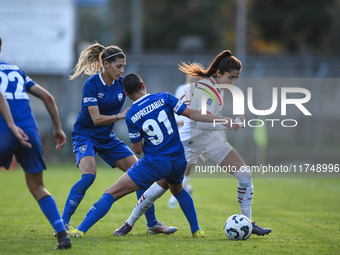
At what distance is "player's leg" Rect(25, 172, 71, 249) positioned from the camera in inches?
174

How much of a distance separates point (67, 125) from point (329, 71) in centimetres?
1192

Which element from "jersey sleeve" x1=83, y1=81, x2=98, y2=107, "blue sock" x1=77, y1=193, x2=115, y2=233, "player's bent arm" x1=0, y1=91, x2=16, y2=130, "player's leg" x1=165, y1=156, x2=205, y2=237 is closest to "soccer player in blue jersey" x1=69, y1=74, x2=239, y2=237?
"blue sock" x1=77, y1=193, x2=115, y2=233

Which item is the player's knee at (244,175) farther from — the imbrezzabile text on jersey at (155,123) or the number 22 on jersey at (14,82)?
the number 22 on jersey at (14,82)

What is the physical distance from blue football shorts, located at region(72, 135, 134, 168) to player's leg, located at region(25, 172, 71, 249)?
3.49ft

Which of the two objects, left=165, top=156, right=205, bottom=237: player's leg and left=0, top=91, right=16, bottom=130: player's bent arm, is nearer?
left=0, top=91, right=16, bottom=130: player's bent arm

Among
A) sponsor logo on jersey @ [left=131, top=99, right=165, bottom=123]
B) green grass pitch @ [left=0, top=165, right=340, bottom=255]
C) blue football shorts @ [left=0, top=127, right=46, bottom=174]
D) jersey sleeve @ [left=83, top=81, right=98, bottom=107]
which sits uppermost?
jersey sleeve @ [left=83, top=81, right=98, bottom=107]

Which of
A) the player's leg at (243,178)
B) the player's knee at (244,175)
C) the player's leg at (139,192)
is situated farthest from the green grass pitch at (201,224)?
the player's knee at (244,175)

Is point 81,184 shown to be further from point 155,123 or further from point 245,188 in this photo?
point 245,188

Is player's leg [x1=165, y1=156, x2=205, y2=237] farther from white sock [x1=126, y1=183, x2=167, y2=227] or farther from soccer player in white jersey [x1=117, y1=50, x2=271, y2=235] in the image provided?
soccer player in white jersey [x1=117, y1=50, x2=271, y2=235]

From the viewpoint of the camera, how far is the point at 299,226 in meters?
6.60

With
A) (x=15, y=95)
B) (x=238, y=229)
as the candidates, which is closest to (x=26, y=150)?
(x=15, y=95)

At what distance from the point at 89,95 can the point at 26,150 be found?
4.34ft

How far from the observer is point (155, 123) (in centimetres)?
493

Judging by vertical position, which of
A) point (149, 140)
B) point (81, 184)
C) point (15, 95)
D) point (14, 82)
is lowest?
point (81, 184)
